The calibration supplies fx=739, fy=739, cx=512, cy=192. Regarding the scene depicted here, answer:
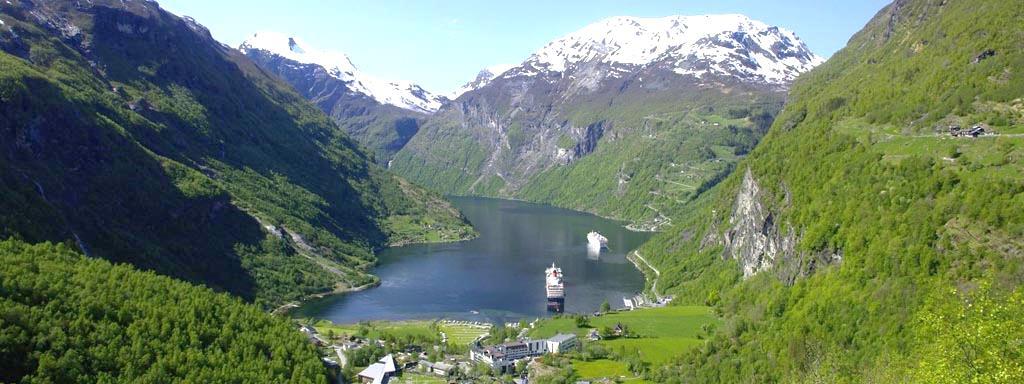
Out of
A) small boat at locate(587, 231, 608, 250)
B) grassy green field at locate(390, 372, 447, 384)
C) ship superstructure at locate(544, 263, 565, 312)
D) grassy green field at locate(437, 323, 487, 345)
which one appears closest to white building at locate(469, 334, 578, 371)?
grassy green field at locate(390, 372, 447, 384)

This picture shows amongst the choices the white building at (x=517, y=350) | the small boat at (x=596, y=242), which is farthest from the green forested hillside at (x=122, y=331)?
the small boat at (x=596, y=242)

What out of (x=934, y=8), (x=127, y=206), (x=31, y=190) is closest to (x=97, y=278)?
(x=31, y=190)

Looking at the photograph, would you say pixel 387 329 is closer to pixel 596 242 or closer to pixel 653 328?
pixel 653 328

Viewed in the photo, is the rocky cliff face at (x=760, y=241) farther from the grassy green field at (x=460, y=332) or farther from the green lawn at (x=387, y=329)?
the green lawn at (x=387, y=329)

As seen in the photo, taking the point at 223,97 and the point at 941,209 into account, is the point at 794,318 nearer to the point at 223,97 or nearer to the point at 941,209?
the point at 941,209

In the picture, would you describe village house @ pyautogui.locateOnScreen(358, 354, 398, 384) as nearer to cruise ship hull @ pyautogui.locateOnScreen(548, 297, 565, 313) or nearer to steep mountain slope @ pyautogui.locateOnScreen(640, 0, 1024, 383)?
steep mountain slope @ pyautogui.locateOnScreen(640, 0, 1024, 383)

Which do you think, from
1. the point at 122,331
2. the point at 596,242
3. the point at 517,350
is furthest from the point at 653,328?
the point at 596,242
